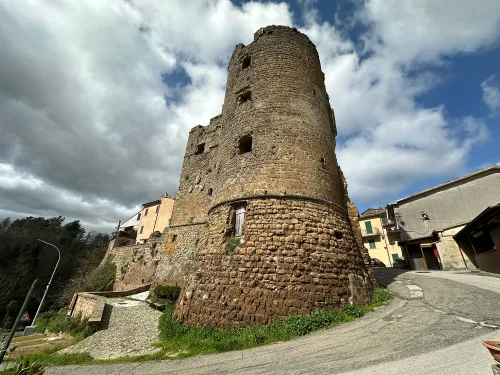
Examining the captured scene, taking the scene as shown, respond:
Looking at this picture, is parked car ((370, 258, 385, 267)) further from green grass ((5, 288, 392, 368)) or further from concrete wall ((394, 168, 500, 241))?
green grass ((5, 288, 392, 368))

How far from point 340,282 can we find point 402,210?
17.0 m

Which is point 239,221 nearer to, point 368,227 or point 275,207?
point 275,207

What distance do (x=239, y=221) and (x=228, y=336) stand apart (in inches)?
142

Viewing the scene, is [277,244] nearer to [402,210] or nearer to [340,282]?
[340,282]

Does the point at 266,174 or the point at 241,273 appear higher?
the point at 266,174

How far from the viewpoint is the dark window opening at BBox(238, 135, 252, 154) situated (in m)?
10.1

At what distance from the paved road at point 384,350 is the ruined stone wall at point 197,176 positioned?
33.1 ft

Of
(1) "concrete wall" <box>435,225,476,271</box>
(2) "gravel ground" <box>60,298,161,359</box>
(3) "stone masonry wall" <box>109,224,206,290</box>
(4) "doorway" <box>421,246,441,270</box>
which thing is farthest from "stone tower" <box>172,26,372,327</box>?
(4) "doorway" <box>421,246,441,270</box>

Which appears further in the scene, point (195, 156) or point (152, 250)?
point (195, 156)

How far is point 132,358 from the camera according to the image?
246 inches

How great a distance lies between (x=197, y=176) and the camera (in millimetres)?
16953

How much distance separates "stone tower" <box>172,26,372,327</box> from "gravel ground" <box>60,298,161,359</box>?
143 cm

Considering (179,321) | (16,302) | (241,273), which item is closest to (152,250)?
(179,321)

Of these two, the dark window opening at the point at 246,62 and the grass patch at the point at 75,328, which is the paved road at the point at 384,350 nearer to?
the grass patch at the point at 75,328
